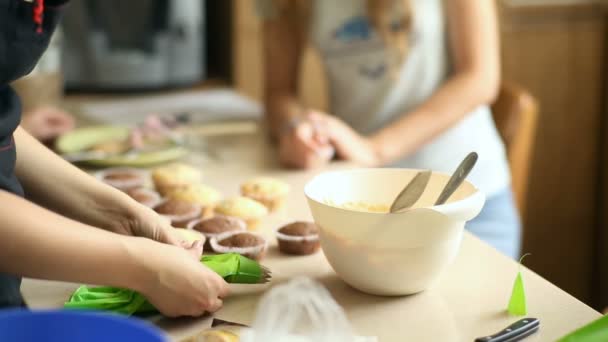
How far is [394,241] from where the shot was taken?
870 millimetres

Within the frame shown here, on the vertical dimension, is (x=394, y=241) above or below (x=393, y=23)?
below

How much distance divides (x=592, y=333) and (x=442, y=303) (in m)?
0.19

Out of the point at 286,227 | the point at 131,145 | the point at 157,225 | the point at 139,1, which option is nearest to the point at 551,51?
the point at 139,1

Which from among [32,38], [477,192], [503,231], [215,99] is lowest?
[503,231]

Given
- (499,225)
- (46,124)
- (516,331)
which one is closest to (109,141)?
(46,124)

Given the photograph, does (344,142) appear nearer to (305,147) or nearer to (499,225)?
(305,147)

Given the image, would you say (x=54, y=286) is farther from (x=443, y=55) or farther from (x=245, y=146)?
(x=443, y=55)

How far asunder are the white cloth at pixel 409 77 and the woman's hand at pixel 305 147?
27cm

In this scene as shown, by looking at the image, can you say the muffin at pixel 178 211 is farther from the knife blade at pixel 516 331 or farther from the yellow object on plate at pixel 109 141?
the knife blade at pixel 516 331

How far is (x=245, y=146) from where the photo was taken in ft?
5.60

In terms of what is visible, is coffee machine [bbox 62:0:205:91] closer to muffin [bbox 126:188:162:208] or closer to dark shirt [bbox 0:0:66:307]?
muffin [bbox 126:188:162:208]

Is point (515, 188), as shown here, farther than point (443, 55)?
Yes

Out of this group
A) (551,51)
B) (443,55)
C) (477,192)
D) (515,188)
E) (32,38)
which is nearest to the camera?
(32,38)

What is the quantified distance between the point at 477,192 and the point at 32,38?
497mm
